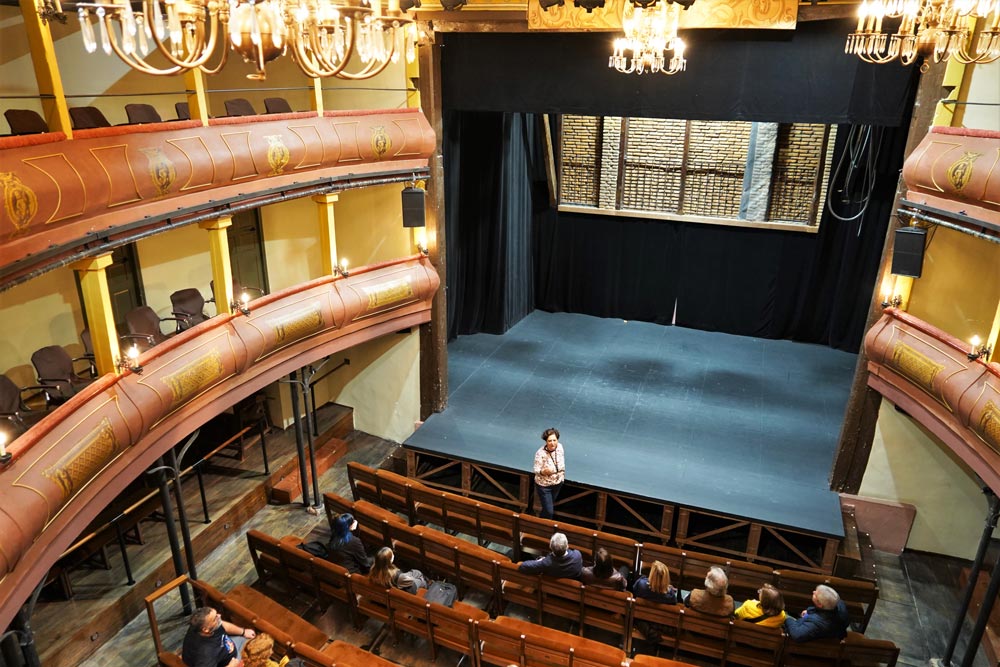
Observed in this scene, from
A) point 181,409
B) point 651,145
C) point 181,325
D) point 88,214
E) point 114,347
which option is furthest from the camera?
point 651,145

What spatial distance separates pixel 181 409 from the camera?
273 inches

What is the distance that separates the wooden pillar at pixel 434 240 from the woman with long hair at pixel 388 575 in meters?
3.97

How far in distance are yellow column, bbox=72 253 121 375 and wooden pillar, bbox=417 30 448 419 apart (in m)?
4.61

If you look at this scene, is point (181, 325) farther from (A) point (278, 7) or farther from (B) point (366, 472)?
(A) point (278, 7)

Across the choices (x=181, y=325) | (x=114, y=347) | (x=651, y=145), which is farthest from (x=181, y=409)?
(x=651, y=145)

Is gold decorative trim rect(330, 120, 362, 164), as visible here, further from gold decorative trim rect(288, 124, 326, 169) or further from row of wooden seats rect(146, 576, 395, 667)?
row of wooden seats rect(146, 576, 395, 667)

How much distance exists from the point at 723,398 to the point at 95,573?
8414mm

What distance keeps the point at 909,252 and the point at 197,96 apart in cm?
723

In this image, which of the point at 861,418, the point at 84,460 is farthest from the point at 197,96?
the point at 861,418

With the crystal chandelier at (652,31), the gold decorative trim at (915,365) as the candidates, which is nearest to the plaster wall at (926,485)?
the gold decorative trim at (915,365)

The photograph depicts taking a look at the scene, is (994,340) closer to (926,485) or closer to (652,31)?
(926,485)

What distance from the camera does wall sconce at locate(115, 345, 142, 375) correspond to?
20.4ft

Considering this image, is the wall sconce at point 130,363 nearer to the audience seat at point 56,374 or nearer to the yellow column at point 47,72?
the audience seat at point 56,374

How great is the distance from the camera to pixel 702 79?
27.4 ft
